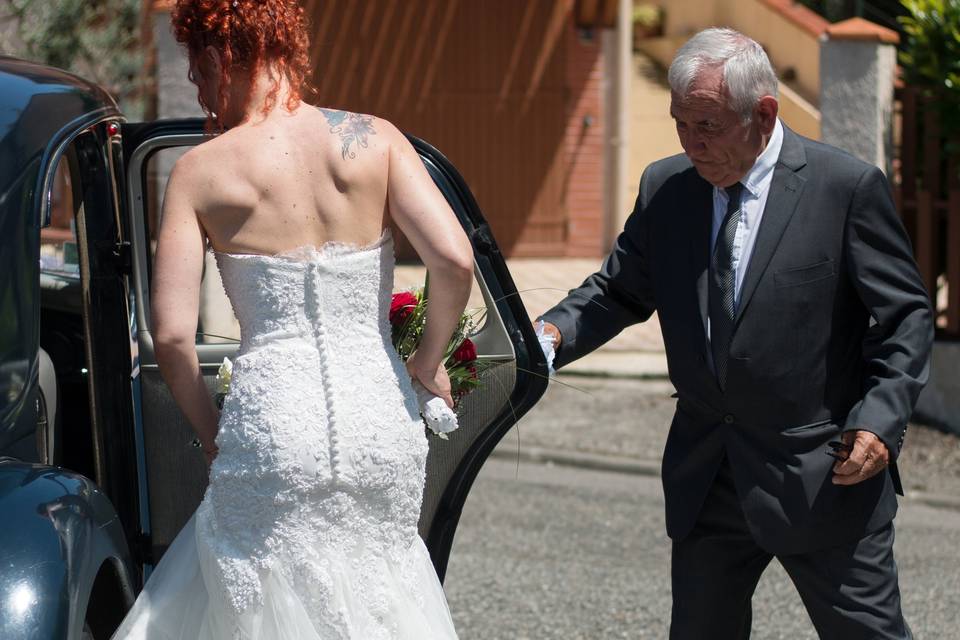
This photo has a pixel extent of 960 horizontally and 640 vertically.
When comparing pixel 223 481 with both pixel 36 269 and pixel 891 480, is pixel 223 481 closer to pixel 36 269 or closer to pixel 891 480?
pixel 36 269

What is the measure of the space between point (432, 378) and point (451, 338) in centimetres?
29

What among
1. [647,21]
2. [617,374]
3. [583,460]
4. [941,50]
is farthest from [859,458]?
[647,21]

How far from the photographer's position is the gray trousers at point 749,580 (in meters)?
3.10

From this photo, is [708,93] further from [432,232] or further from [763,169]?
[432,232]

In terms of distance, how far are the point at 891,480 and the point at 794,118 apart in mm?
11939

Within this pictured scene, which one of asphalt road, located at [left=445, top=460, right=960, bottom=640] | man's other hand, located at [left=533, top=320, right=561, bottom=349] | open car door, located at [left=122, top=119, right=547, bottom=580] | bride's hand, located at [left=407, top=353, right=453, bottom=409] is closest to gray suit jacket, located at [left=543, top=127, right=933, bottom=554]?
man's other hand, located at [left=533, top=320, right=561, bottom=349]

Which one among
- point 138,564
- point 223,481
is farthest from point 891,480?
point 138,564

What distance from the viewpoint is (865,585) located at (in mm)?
3105

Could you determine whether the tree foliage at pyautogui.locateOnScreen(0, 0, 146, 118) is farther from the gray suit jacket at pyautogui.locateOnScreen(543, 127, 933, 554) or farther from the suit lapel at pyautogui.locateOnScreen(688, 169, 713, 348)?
the gray suit jacket at pyautogui.locateOnScreen(543, 127, 933, 554)

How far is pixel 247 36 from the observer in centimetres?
275

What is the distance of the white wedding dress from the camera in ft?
9.14

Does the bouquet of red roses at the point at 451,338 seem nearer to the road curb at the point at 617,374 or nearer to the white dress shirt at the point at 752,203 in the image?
the white dress shirt at the point at 752,203

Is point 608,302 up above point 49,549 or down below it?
above

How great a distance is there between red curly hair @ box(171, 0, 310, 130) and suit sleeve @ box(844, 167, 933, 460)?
1291 mm
